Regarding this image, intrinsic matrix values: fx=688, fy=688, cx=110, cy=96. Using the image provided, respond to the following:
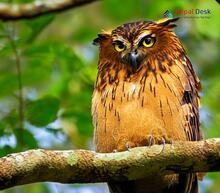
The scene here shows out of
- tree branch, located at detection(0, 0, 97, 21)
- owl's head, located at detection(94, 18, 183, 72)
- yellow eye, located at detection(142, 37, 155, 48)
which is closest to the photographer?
tree branch, located at detection(0, 0, 97, 21)

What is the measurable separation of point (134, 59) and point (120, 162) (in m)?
1.36

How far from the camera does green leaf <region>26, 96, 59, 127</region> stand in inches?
197

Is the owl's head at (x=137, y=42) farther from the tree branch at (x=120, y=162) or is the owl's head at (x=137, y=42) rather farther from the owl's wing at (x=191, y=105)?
the tree branch at (x=120, y=162)

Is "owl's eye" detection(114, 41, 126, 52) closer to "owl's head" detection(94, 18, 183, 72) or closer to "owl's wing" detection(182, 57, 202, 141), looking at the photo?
"owl's head" detection(94, 18, 183, 72)

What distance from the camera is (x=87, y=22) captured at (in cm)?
970

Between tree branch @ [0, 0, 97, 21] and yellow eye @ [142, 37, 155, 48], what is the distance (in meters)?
0.67

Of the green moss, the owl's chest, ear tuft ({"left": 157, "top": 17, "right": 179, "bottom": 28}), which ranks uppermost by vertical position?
ear tuft ({"left": 157, "top": 17, "right": 179, "bottom": 28})

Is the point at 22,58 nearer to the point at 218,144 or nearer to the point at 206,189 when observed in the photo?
the point at 218,144

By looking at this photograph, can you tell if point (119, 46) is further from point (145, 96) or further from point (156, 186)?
point (156, 186)

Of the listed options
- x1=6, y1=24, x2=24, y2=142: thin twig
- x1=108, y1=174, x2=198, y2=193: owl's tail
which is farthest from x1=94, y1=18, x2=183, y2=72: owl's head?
x1=108, y1=174, x2=198, y2=193: owl's tail

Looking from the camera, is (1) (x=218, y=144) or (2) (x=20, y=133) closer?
(1) (x=218, y=144)

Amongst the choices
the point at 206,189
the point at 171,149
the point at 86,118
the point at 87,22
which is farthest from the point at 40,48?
the point at 87,22

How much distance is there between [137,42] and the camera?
203 inches

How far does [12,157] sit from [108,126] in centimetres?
159
